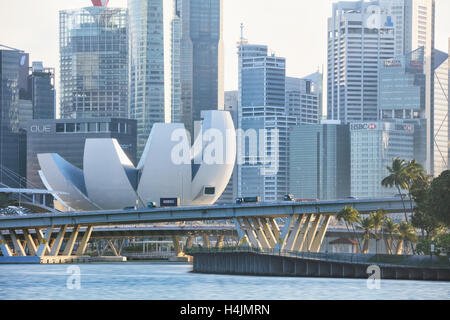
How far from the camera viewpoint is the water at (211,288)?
7825 centimetres

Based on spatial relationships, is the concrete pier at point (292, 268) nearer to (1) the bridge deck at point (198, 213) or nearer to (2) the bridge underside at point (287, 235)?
(2) the bridge underside at point (287, 235)

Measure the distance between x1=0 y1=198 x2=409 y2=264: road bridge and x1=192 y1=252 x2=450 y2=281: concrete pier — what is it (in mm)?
16893

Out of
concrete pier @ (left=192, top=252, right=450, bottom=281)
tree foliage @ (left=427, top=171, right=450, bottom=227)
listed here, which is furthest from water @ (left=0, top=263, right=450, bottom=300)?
tree foliage @ (left=427, top=171, right=450, bottom=227)

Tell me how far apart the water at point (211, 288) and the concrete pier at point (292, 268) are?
2.82 m

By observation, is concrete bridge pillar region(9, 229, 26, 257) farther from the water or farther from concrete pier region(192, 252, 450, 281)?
the water

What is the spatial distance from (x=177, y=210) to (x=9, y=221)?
23.5 meters

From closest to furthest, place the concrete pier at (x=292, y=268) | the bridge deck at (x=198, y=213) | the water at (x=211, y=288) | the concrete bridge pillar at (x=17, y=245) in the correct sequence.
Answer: the water at (x=211, y=288), the concrete pier at (x=292, y=268), the bridge deck at (x=198, y=213), the concrete bridge pillar at (x=17, y=245)

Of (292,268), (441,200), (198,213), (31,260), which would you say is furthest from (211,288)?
(31,260)

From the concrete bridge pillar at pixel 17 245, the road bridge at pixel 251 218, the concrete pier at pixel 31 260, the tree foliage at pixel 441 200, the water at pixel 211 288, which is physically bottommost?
the concrete pier at pixel 31 260

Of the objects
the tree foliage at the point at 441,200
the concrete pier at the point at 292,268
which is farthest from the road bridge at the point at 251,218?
the tree foliage at the point at 441,200

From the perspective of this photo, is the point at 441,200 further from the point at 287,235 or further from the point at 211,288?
the point at 287,235

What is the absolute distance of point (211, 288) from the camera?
8744 cm
